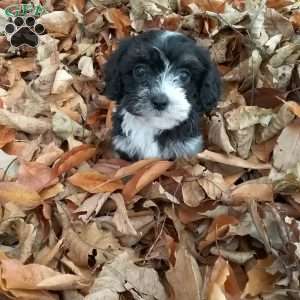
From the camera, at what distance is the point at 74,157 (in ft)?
10.9

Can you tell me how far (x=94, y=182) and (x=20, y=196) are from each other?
40 cm

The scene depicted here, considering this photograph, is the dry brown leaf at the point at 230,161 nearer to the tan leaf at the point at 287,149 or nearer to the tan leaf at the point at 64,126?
the tan leaf at the point at 287,149

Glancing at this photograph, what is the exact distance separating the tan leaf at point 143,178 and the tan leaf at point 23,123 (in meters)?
0.75

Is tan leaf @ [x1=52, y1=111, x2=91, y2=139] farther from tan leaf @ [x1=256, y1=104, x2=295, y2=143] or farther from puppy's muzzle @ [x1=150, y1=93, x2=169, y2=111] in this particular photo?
tan leaf @ [x1=256, y1=104, x2=295, y2=143]

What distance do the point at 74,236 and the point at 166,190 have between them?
56 centimetres

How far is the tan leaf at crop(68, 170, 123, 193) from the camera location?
3172 millimetres

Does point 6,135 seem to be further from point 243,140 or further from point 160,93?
point 243,140

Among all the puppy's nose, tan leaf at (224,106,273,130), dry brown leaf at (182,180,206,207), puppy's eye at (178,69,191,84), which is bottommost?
dry brown leaf at (182,180,206,207)

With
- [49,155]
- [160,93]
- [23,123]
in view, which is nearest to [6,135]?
[23,123]

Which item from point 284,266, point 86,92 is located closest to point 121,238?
point 284,266

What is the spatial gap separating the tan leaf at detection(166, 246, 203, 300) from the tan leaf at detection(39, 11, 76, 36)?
230 cm

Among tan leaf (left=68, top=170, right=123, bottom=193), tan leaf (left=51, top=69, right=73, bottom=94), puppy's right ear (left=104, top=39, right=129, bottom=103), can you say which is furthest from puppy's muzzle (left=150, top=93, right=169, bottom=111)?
tan leaf (left=51, top=69, right=73, bottom=94)

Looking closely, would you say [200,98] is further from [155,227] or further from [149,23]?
[149,23]

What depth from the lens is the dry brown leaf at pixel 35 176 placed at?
314cm
